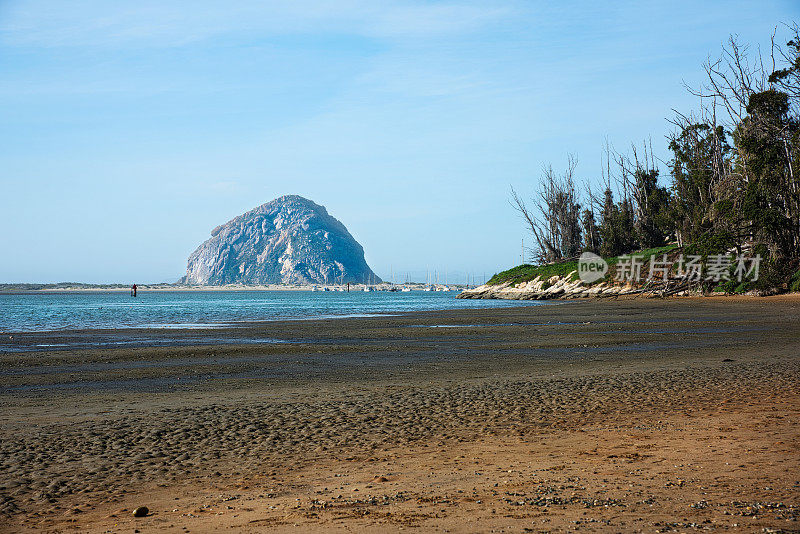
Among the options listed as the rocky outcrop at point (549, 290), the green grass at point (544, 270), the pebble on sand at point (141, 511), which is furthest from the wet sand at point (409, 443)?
the green grass at point (544, 270)

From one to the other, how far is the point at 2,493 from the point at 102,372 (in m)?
10.1

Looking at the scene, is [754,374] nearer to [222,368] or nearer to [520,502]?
[520,502]

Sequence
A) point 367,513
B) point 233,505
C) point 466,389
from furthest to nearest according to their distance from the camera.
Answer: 1. point 466,389
2. point 233,505
3. point 367,513

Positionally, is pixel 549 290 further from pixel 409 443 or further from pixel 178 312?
pixel 409 443

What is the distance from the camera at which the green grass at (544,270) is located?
2739 inches

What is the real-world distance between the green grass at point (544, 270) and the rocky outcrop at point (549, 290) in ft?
2.87

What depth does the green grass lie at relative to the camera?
69562 millimetres

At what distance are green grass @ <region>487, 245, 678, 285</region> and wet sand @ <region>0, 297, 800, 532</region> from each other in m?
54.5

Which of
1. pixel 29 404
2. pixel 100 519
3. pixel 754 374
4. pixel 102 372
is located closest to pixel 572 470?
pixel 100 519

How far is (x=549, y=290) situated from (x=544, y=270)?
964cm

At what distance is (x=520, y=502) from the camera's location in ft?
18.2

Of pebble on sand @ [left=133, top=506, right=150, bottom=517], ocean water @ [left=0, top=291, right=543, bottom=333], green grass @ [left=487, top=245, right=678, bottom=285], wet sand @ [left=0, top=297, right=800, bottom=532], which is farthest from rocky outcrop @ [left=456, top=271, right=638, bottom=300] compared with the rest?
pebble on sand @ [left=133, top=506, right=150, bottom=517]

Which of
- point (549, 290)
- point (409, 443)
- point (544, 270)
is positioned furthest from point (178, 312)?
point (409, 443)

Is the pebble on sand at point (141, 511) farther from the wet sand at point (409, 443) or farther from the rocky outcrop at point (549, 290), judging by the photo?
the rocky outcrop at point (549, 290)
